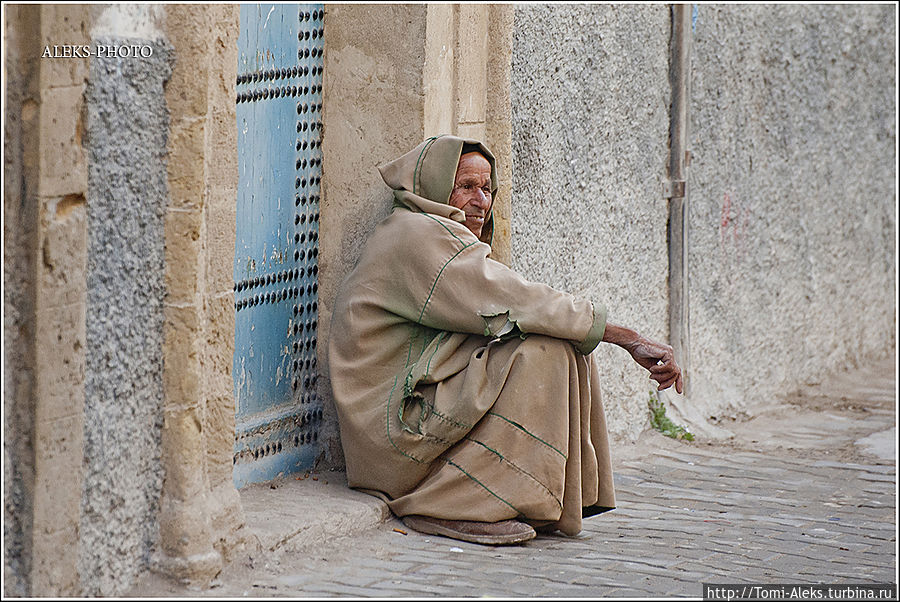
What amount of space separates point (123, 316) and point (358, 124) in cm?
175

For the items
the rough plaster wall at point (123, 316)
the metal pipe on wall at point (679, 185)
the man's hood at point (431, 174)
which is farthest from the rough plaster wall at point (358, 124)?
the metal pipe on wall at point (679, 185)

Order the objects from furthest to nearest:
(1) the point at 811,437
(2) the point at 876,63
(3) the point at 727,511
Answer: (2) the point at 876,63
(1) the point at 811,437
(3) the point at 727,511

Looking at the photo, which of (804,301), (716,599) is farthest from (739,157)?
(716,599)

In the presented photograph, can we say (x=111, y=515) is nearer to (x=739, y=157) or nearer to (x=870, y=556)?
(x=870, y=556)

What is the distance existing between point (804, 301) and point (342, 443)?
4782 mm

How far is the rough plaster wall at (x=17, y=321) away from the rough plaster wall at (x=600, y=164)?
2778 millimetres

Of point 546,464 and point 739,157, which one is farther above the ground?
point 739,157

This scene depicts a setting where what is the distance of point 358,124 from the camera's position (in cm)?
502

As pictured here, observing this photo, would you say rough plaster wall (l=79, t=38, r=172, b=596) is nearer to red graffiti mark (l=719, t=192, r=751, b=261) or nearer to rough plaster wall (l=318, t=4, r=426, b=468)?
rough plaster wall (l=318, t=4, r=426, b=468)

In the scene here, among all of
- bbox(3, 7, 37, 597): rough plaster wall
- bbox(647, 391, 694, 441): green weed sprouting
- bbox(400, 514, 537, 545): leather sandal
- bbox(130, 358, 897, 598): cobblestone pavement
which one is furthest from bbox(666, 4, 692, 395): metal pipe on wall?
bbox(3, 7, 37, 597): rough plaster wall

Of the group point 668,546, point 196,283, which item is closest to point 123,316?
point 196,283

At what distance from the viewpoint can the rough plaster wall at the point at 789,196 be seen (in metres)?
7.37

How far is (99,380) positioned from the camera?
3432 millimetres

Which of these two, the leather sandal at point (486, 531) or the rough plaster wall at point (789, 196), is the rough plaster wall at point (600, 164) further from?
the leather sandal at point (486, 531)
